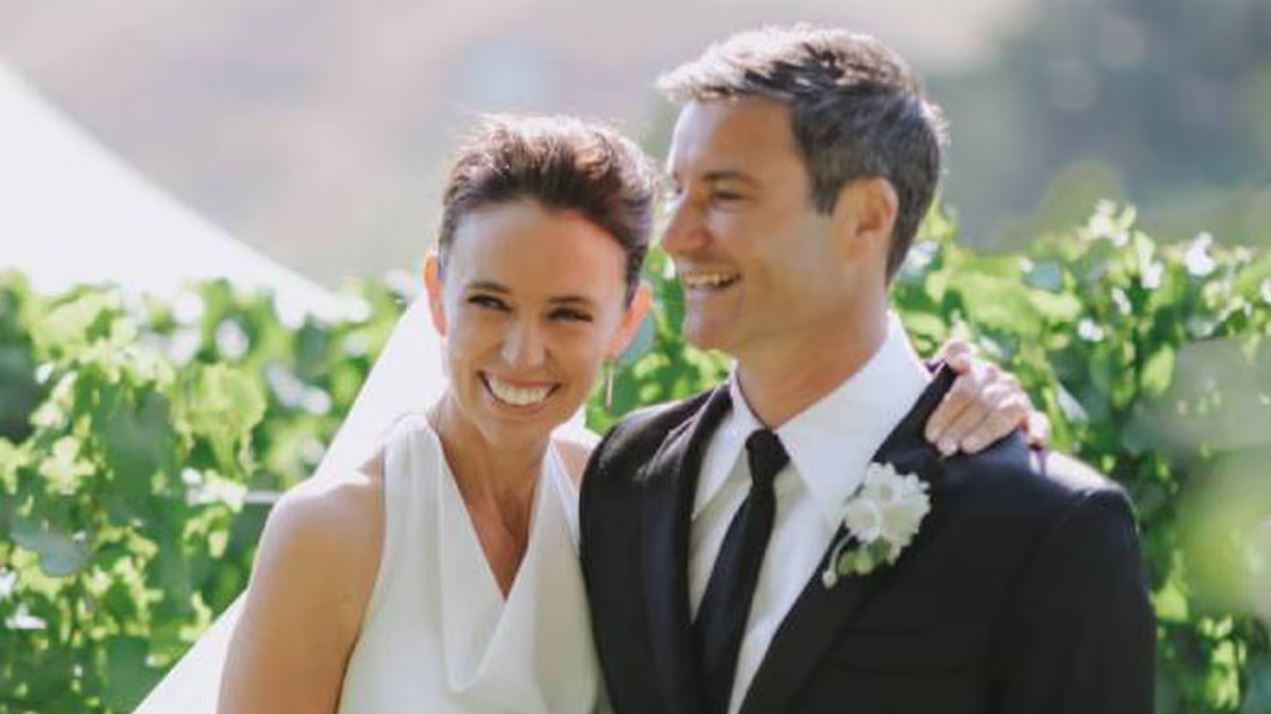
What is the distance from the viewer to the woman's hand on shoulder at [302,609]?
3643 millimetres

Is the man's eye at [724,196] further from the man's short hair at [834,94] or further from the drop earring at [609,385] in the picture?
the drop earring at [609,385]

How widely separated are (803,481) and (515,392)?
43 cm

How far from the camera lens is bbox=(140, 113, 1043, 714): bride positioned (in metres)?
3.67

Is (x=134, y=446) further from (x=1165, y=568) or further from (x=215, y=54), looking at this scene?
(x=215, y=54)

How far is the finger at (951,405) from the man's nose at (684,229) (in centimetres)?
38

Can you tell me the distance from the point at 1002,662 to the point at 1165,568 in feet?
5.71

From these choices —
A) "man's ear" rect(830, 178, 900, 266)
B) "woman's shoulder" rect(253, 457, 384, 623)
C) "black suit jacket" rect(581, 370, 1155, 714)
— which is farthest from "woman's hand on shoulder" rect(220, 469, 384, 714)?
"man's ear" rect(830, 178, 900, 266)

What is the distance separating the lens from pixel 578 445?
4117 mm

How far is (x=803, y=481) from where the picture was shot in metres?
3.57

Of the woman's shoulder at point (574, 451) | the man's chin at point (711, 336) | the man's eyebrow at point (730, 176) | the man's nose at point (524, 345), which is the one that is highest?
the man's eyebrow at point (730, 176)

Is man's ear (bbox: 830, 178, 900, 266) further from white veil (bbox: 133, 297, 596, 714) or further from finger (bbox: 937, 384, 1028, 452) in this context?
white veil (bbox: 133, 297, 596, 714)

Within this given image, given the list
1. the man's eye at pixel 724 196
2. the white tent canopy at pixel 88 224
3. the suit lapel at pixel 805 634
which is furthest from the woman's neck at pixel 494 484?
the white tent canopy at pixel 88 224

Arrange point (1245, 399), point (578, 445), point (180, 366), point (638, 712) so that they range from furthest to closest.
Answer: point (180, 366)
point (1245, 399)
point (578, 445)
point (638, 712)

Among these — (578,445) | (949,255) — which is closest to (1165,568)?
(949,255)
